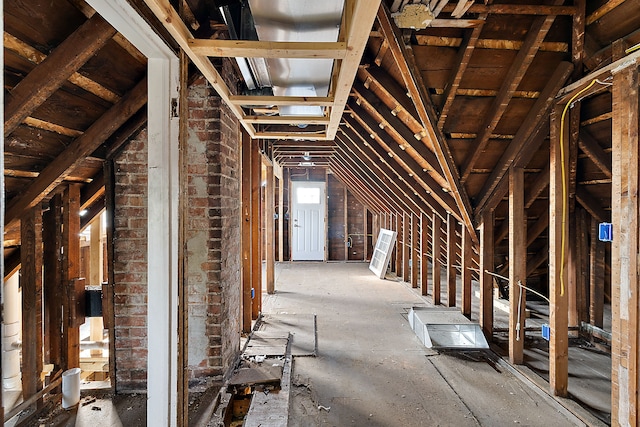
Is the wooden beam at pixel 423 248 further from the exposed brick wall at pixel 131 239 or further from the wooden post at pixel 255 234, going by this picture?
the exposed brick wall at pixel 131 239

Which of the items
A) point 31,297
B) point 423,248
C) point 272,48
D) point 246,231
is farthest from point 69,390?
point 423,248

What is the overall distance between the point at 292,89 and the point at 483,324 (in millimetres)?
2739

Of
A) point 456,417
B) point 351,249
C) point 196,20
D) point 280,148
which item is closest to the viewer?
point 196,20

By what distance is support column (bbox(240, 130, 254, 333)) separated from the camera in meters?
3.14

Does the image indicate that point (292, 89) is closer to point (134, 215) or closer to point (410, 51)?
point (410, 51)

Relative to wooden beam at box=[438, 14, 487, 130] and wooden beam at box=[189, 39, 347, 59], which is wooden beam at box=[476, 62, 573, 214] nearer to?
wooden beam at box=[438, 14, 487, 130]

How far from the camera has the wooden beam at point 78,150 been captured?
1.76 metres

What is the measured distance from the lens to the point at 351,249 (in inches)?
330

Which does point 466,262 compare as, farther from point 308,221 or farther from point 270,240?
point 308,221

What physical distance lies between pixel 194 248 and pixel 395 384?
5.54 ft

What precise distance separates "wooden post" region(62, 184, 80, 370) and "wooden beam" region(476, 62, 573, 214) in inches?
120

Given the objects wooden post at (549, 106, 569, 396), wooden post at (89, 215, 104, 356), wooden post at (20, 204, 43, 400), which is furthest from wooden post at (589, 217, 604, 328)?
wooden post at (89, 215, 104, 356)

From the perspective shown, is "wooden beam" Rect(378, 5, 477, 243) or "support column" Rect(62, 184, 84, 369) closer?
"wooden beam" Rect(378, 5, 477, 243)

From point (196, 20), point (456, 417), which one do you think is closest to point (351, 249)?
point (456, 417)
